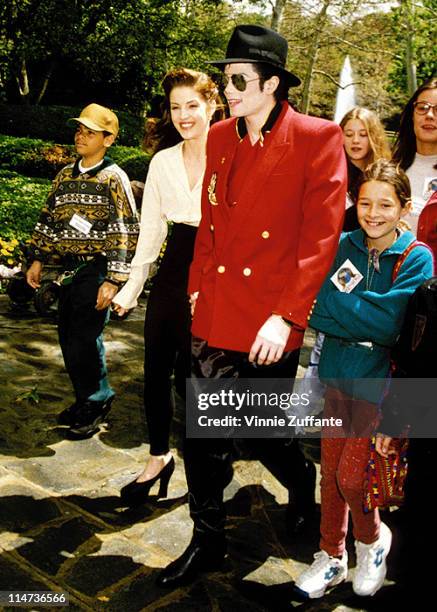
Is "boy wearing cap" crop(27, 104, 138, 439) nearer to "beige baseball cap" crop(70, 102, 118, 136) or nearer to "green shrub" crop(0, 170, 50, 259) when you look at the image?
"beige baseball cap" crop(70, 102, 118, 136)

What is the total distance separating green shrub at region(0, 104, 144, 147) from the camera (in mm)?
19359

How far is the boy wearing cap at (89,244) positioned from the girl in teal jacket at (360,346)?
1.56m

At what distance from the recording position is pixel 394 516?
3615 mm

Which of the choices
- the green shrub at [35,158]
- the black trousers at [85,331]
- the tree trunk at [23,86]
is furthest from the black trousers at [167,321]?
the tree trunk at [23,86]

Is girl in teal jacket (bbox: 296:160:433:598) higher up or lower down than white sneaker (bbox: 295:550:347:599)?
higher up

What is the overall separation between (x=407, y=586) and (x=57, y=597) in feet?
5.10

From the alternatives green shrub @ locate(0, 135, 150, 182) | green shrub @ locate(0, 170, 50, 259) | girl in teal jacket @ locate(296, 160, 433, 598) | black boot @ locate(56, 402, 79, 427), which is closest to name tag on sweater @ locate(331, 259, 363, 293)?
girl in teal jacket @ locate(296, 160, 433, 598)

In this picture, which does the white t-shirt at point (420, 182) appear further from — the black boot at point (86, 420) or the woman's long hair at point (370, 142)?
the black boot at point (86, 420)

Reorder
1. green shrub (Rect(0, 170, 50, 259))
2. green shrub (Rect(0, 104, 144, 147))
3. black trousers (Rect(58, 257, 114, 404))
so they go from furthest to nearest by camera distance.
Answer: green shrub (Rect(0, 104, 144, 147)) → green shrub (Rect(0, 170, 50, 259)) → black trousers (Rect(58, 257, 114, 404))

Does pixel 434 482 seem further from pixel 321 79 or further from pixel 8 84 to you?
pixel 321 79

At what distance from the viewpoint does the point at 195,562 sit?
2889 mm

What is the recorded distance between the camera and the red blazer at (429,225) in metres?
3.34

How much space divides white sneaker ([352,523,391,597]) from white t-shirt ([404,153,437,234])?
5.35 feet

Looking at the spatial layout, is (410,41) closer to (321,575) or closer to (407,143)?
(407,143)
